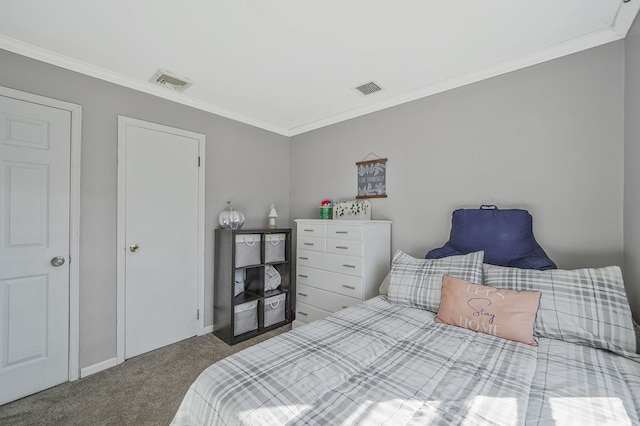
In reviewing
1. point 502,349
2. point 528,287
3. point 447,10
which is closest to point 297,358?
point 502,349

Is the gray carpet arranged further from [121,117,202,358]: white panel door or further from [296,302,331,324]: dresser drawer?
[296,302,331,324]: dresser drawer

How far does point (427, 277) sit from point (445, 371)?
0.82 metres

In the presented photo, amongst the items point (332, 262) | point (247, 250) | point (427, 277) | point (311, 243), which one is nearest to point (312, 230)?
point (311, 243)

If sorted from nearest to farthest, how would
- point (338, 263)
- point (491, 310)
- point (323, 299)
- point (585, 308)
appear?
point (585, 308) < point (491, 310) < point (338, 263) < point (323, 299)

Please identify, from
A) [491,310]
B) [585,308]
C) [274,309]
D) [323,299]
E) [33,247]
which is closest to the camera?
[585,308]

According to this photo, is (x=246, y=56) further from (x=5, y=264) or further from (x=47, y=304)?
(x=47, y=304)

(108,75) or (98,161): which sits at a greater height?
(108,75)

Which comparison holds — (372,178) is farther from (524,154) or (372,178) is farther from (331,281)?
(524,154)

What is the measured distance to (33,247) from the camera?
195 centimetres

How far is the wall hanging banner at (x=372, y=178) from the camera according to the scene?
2.83 metres

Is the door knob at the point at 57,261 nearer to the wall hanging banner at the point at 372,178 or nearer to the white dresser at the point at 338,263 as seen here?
the white dresser at the point at 338,263

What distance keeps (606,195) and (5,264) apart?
3.97 metres

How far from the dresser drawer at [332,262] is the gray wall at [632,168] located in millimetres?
1701

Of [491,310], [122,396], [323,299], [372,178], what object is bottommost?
[122,396]
